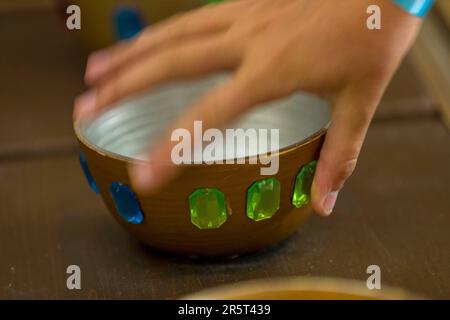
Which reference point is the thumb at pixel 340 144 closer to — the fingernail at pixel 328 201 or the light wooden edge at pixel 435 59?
the fingernail at pixel 328 201

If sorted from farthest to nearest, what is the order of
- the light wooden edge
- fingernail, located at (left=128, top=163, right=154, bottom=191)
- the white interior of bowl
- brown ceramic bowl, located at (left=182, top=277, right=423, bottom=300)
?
the light wooden edge < the white interior of bowl < fingernail, located at (left=128, top=163, right=154, bottom=191) < brown ceramic bowl, located at (left=182, top=277, right=423, bottom=300)

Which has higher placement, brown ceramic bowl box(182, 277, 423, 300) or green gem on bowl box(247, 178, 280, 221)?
brown ceramic bowl box(182, 277, 423, 300)

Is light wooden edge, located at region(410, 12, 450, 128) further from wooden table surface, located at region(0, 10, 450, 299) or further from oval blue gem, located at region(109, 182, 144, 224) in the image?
oval blue gem, located at region(109, 182, 144, 224)

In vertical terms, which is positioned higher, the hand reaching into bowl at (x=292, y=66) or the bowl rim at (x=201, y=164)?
the hand reaching into bowl at (x=292, y=66)

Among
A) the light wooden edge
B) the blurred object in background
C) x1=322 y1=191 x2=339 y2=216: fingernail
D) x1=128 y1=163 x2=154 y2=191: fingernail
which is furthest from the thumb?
the blurred object in background

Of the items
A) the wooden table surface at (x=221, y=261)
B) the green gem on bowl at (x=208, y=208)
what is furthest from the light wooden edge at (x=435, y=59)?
the green gem on bowl at (x=208, y=208)
